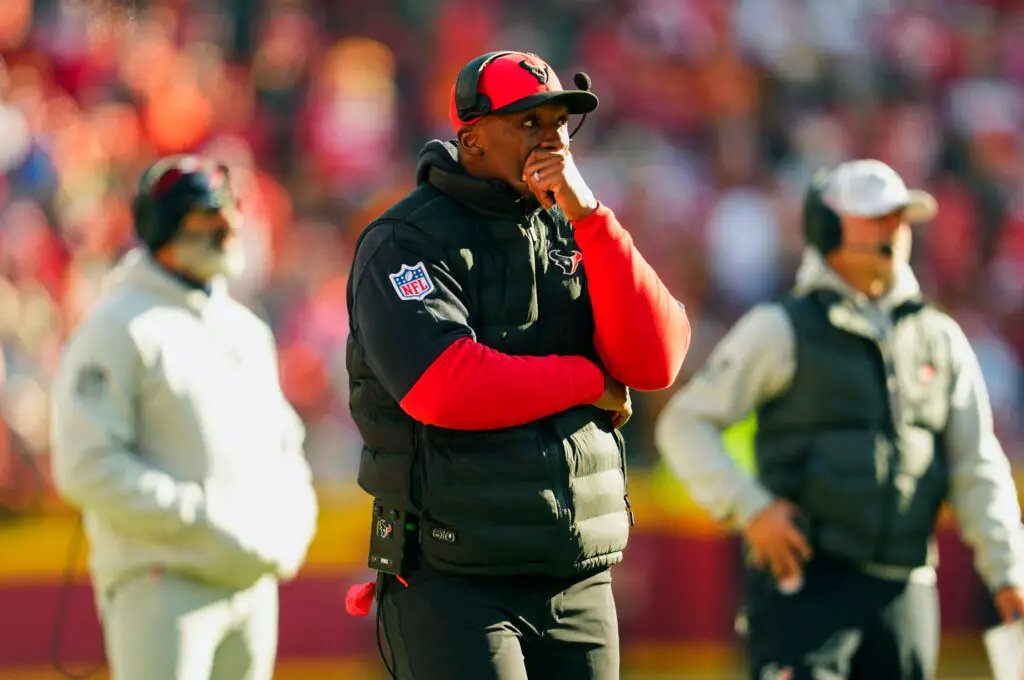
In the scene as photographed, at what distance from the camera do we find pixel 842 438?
485 centimetres

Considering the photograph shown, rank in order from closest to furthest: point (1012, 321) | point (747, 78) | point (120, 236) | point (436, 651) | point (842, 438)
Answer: point (436, 651)
point (842, 438)
point (120, 236)
point (1012, 321)
point (747, 78)

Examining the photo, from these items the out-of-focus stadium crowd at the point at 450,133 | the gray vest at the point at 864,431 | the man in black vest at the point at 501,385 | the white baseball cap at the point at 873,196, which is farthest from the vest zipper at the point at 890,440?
the out-of-focus stadium crowd at the point at 450,133

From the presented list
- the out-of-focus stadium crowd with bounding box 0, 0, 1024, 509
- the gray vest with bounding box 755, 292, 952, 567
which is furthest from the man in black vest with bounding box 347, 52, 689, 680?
the out-of-focus stadium crowd with bounding box 0, 0, 1024, 509

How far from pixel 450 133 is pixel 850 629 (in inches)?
345

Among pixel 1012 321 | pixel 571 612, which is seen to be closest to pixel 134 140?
pixel 1012 321

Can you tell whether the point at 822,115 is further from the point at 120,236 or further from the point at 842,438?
the point at 842,438

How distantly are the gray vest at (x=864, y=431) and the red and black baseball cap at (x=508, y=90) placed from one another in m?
1.81

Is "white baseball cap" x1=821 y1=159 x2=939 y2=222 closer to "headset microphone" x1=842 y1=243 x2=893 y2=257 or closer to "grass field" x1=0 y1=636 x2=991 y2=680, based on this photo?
"headset microphone" x1=842 y1=243 x2=893 y2=257

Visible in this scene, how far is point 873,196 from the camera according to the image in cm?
498

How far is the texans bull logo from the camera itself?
11.4 feet

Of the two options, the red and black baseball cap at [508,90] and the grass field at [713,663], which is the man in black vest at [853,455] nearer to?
the red and black baseball cap at [508,90]

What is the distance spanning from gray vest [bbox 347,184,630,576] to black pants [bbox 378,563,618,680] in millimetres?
71

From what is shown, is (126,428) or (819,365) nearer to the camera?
(126,428)

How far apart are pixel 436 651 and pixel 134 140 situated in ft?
29.5
